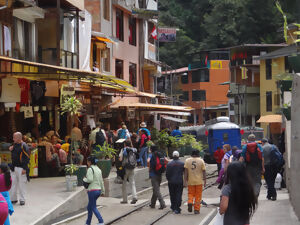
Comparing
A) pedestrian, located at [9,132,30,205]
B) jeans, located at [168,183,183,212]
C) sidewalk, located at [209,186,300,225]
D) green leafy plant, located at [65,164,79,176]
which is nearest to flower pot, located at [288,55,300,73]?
sidewalk, located at [209,186,300,225]

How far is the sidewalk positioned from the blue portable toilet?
21.3 metres

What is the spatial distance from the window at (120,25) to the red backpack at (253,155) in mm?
25989

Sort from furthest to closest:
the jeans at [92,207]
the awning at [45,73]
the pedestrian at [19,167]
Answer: the awning at [45,73] → the pedestrian at [19,167] → the jeans at [92,207]

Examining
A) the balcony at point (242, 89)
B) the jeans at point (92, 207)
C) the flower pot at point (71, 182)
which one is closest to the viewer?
the jeans at point (92, 207)

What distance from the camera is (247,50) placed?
70812 millimetres

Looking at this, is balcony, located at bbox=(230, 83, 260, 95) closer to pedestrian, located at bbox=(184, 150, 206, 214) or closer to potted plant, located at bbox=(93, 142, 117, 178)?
potted plant, located at bbox=(93, 142, 117, 178)

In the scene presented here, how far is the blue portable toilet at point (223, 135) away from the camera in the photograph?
41250 mm

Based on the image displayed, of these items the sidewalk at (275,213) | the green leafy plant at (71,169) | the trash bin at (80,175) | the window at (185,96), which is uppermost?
the window at (185,96)

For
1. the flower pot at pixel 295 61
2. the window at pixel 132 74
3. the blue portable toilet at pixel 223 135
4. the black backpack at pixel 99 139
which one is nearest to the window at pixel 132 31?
the window at pixel 132 74

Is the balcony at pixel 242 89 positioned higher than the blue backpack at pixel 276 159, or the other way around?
the balcony at pixel 242 89

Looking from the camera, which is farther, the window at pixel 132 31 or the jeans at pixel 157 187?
the window at pixel 132 31

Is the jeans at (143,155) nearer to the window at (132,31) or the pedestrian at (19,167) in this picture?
the pedestrian at (19,167)

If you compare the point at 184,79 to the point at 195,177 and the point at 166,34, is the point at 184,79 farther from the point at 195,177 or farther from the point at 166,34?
the point at 195,177

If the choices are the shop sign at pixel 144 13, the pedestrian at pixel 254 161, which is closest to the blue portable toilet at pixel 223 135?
the shop sign at pixel 144 13
